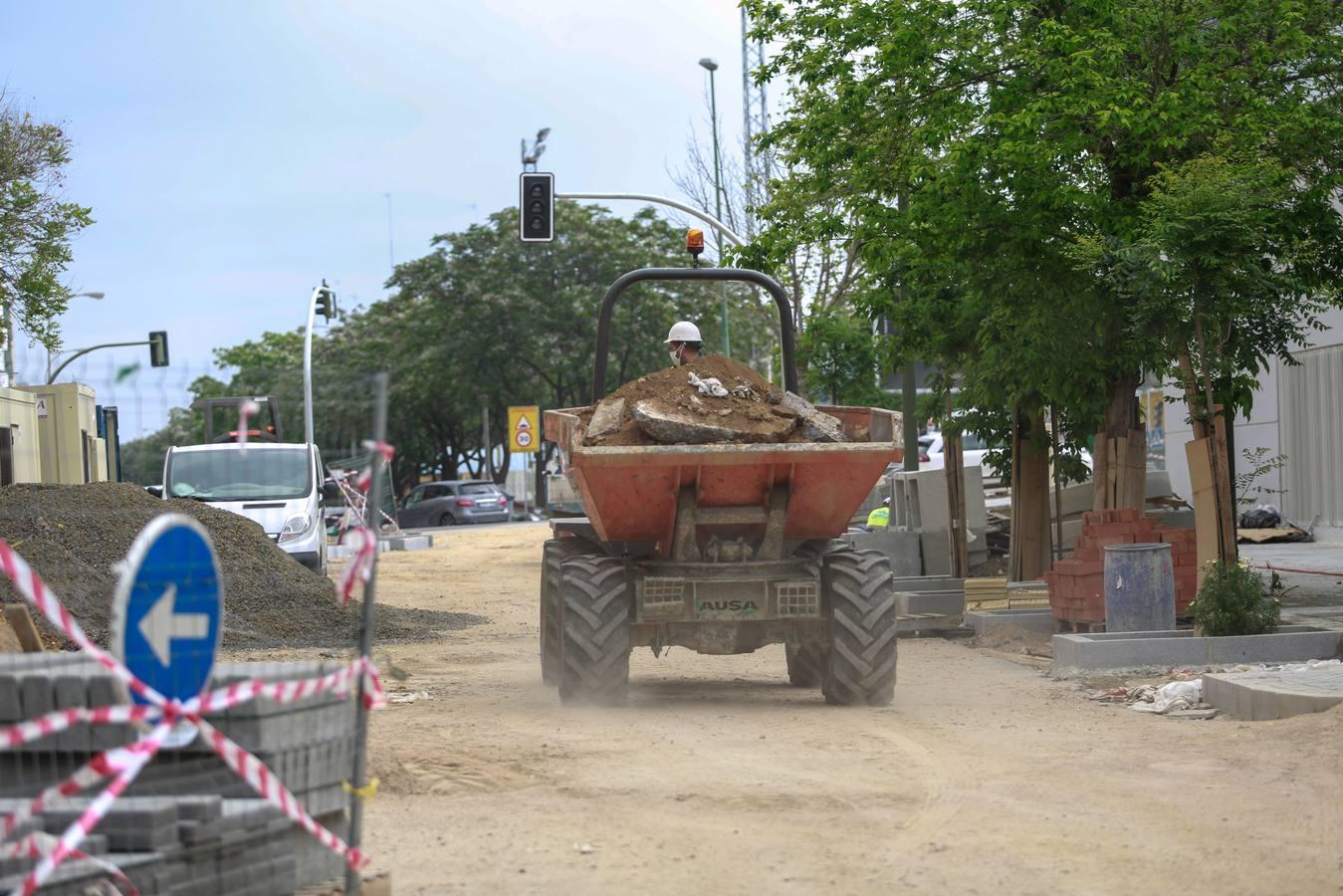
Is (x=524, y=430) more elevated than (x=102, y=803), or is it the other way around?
(x=524, y=430)

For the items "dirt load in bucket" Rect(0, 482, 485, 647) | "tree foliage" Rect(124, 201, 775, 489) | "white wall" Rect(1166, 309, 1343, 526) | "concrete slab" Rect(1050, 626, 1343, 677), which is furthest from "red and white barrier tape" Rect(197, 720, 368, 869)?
"tree foliage" Rect(124, 201, 775, 489)

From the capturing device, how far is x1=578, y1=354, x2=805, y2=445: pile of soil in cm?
965

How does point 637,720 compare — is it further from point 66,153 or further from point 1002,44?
point 66,153

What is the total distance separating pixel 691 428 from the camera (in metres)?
9.48

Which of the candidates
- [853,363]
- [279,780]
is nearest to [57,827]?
[279,780]

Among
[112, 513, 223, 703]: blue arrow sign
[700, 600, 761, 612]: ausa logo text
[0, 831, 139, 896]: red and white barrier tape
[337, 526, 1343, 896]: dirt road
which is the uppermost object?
[112, 513, 223, 703]: blue arrow sign

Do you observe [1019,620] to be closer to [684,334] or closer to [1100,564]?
[1100,564]

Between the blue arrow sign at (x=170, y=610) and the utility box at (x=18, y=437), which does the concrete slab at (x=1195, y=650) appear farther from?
the utility box at (x=18, y=437)

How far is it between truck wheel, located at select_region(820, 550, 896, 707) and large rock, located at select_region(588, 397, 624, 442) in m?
1.66

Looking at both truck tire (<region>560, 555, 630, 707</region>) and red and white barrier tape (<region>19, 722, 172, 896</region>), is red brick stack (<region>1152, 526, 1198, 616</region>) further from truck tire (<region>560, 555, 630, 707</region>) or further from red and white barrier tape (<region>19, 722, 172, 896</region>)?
red and white barrier tape (<region>19, 722, 172, 896</region>)

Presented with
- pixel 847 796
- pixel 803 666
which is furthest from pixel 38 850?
pixel 803 666

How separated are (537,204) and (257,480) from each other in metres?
5.56

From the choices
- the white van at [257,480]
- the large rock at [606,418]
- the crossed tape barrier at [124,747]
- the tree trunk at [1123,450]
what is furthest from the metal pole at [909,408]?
the crossed tape barrier at [124,747]

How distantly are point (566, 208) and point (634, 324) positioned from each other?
516 cm
